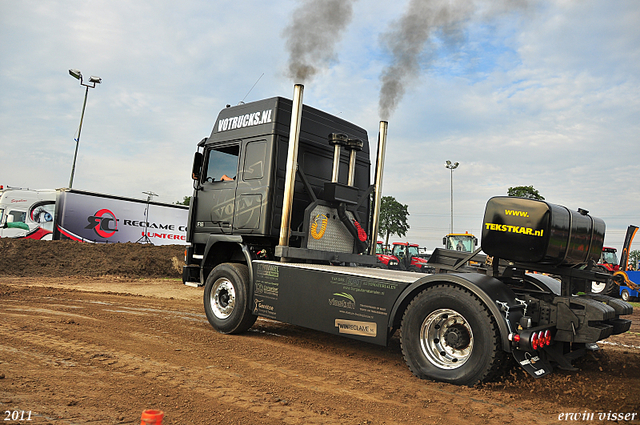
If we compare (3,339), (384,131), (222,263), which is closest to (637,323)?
(384,131)

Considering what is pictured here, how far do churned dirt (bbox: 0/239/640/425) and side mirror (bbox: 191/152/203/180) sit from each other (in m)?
2.65

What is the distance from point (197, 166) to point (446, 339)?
562 cm

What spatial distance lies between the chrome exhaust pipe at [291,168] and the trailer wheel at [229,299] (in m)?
0.94

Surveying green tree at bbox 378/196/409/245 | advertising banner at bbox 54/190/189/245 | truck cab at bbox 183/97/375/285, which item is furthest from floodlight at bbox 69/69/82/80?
green tree at bbox 378/196/409/245

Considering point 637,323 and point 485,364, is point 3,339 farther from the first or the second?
point 637,323

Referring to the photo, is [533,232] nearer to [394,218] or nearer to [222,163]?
[222,163]

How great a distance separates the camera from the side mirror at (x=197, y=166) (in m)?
8.34

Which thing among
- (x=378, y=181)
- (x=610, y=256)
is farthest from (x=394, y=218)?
(x=378, y=181)

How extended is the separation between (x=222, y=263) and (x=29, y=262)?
47.1 feet

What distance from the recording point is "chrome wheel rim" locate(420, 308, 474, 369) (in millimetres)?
4496

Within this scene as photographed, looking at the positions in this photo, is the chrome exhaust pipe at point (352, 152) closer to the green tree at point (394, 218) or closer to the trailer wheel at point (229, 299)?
the trailer wheel at point (229, 299)

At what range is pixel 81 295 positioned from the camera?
11.7 metres

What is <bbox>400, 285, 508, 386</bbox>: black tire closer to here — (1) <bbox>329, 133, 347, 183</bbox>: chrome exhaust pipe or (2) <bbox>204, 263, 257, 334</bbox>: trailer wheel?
(2) <bbox>204, 263, 257, 334</bbox>: trailer wheel

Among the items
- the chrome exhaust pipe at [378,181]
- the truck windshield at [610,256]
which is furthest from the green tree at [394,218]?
the chrome exhaust pipe at [378,181]
